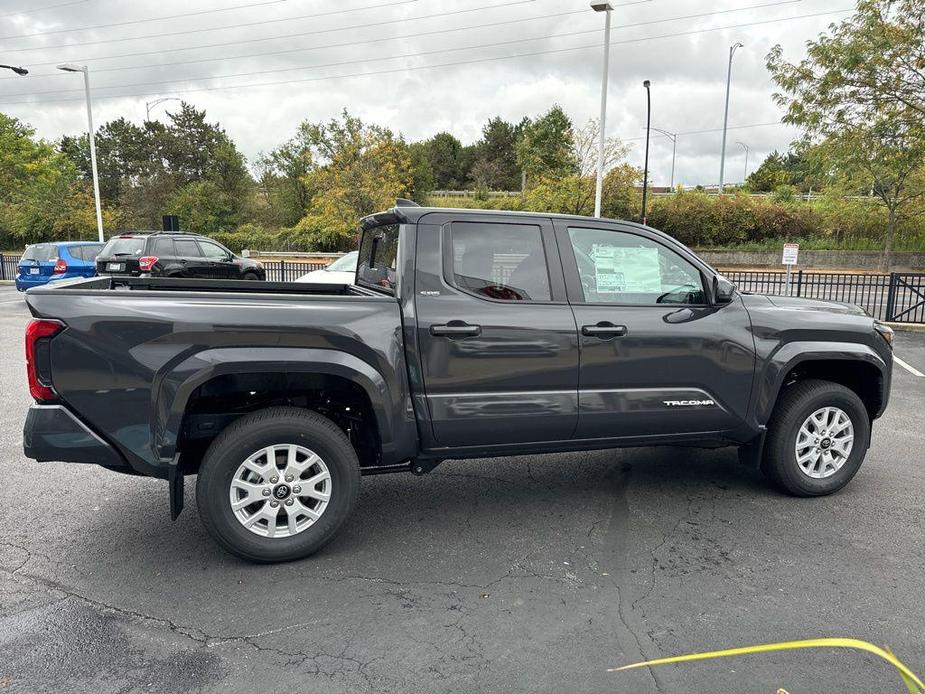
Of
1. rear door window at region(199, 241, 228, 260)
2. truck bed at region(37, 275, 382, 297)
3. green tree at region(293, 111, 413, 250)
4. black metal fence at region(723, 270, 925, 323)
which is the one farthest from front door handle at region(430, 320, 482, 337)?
green tree at region(293, 111, 413, 250)

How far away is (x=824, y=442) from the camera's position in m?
4.69

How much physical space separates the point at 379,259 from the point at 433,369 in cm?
109

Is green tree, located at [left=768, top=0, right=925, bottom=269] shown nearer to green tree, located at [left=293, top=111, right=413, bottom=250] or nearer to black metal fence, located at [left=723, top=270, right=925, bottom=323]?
black metal fence, located at [left=723, top=270, right=925, bottom=323]

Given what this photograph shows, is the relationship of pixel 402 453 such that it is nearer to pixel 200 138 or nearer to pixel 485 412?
pixel 485 412

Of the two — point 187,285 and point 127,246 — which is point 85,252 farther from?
point 187,285

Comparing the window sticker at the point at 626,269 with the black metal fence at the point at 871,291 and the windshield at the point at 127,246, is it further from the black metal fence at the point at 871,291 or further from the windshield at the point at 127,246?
the windshield at the point at 127,246

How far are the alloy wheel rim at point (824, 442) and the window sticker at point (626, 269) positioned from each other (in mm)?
1493

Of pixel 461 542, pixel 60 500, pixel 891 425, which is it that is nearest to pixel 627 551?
pixel 461 542

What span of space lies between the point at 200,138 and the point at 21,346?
191ft

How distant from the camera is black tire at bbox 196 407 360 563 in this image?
11.6ft

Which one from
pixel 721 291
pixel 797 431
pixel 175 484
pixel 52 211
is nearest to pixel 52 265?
pixel 175 484

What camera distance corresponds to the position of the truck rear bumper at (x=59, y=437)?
11.0ft

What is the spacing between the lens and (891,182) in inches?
1171

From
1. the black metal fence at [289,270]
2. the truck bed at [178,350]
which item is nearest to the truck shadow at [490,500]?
the truck bed at [178,350]
